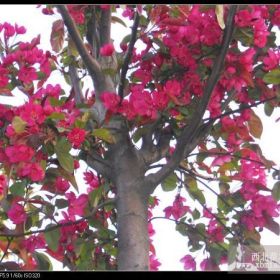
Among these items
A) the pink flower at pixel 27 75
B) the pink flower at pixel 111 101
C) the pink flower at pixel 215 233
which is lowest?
the pink flower at pixel 215 233

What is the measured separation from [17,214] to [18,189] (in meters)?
0.09

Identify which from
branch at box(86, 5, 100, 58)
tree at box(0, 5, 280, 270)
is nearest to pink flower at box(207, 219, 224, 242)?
tree at box(0, 5, 280, 270)

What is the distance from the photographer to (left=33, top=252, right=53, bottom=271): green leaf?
1.94 metres

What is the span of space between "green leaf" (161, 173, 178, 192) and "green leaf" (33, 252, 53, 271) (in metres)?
0.63

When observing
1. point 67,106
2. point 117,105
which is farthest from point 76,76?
point 117,105

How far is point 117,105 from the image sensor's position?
72.9 inches

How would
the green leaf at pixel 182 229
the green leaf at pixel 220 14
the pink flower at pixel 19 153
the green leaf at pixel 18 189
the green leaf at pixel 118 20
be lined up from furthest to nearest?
the green leaf at pixel 118 20 < the green leaf at pixel 182 229 < the green leaf at pixel 18 189 < the pink flower at pixel 19 153 < the green leaf at pixel 220 14

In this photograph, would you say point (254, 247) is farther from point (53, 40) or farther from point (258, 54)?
point (53, 40)

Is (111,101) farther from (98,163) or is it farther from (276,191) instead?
(276,191)

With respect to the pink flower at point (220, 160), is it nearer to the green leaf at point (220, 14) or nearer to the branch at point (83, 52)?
the branch at point (83, 52)

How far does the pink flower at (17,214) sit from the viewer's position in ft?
6.22

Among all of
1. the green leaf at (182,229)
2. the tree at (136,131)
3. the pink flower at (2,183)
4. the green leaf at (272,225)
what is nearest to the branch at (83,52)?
the tree at (136,131)

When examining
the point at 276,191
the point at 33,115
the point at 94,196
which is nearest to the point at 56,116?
the point at 33,115

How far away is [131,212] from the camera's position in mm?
1750
